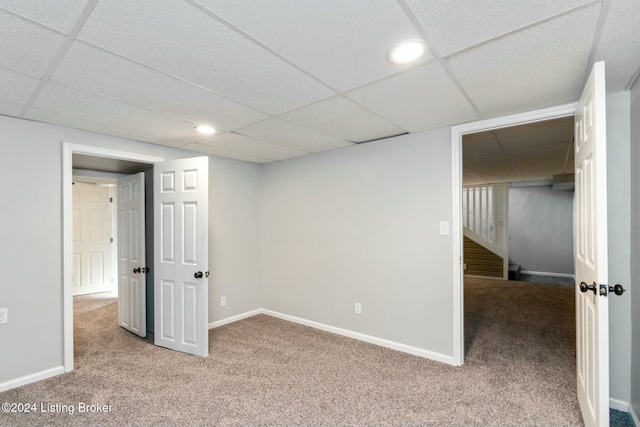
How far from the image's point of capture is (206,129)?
2881 mm

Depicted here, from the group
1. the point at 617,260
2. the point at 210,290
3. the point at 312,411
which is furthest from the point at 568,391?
the point at 210,290

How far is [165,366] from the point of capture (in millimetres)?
2828

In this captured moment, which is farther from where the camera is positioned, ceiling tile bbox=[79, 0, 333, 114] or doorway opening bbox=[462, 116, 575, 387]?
doorway opening bbox=[462, 116, 575, 387]

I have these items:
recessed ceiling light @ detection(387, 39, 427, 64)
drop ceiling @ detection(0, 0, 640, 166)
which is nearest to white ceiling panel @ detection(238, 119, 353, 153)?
drop ceiling @ detection(0, 0, 640, 166)

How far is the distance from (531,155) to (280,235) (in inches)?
147

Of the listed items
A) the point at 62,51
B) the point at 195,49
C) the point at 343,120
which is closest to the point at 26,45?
the point at 62,51

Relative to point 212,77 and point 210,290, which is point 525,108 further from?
point 210,290

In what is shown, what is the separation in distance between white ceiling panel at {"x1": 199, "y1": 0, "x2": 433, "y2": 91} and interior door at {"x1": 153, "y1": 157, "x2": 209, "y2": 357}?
6.05 ft

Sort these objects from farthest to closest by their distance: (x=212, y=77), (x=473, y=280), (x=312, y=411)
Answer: (x=473, y=280)
(x=312, y=411)
(x=212, y=77)

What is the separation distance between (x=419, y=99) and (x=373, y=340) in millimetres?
2493

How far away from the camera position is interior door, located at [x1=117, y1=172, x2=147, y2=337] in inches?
143

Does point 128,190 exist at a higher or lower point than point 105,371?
higher

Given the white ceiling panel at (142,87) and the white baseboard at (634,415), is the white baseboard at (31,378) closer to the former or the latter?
the white ceiling panel at (142,87)

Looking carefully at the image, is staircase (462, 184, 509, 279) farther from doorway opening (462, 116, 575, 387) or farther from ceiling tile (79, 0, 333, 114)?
ceiling tile (79, 0, 333, 114)
